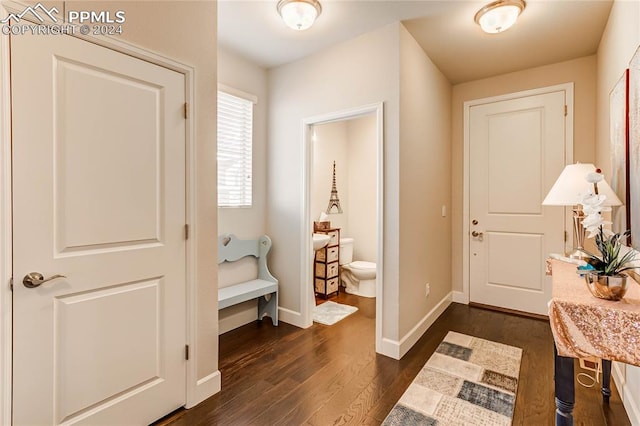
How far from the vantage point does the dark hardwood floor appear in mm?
1804

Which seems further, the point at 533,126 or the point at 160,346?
the point at 533,126

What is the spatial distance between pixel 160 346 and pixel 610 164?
3.27 metres

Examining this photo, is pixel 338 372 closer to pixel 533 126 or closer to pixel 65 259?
pixel 65 259

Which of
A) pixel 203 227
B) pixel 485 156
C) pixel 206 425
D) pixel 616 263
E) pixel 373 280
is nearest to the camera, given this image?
pixel 616 263

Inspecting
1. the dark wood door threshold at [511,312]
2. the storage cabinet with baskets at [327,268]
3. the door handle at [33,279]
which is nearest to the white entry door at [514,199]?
the dark wood door threshold at [511,312]

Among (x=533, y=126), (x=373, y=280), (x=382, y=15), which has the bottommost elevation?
(x=373, y=280)

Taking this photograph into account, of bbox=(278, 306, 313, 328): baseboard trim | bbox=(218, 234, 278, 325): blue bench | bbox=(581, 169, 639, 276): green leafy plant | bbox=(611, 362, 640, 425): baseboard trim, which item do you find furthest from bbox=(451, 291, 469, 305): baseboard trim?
bbox=(581, 169, 639, 276): green leafy plant

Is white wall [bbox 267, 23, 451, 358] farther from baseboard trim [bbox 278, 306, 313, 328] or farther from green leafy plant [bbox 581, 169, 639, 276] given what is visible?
green leafy plant [bbox 581, 169, 639, 276]

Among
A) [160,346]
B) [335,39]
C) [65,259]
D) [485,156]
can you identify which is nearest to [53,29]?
[65,259]

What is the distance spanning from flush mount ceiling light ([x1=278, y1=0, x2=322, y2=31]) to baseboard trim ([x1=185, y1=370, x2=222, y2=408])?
94.8 inches

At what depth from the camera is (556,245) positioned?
127 inches

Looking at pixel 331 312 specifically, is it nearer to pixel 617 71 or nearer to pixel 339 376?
pixel 339 376

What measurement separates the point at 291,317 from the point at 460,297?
2068 mm

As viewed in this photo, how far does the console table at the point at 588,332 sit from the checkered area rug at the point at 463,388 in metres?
0.72
